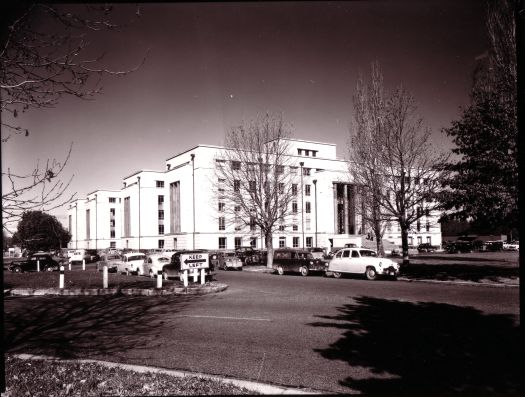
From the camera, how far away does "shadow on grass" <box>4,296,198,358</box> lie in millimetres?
7602

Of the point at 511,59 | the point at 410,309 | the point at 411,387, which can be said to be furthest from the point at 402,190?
the point at 411,387

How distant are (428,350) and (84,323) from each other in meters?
7.58

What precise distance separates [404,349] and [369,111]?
24041 millimetres

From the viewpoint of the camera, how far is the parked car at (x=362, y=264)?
855 inches

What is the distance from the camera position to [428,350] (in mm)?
7148

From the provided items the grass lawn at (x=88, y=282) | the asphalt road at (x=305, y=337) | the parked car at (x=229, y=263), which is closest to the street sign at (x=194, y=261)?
the grass lawn at (x=88, y=282)

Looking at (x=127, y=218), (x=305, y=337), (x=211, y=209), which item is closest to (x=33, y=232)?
(x=305, y=337)

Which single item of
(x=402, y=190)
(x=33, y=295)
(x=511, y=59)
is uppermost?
(x=511, y=59)

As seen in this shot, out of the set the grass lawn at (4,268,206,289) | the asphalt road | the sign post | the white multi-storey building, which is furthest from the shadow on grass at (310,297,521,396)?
the white multi-storey building

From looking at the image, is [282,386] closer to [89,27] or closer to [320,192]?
[89,27]

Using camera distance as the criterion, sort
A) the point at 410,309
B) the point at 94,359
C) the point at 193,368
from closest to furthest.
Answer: the point at 193,368, the point at 94,359, the point at 410,309

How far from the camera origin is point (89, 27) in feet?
17.5

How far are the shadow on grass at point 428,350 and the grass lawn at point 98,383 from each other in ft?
6.25

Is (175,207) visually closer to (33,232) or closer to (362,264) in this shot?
(362,264)
